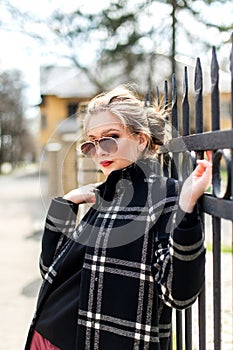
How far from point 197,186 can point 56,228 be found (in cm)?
73

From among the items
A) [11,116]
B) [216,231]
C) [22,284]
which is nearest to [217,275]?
[216,231]

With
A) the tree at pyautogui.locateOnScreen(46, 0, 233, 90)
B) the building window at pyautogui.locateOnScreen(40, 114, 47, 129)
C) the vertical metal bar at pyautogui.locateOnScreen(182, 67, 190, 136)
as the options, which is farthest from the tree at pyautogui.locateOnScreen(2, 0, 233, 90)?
the building window at pyautogui.locateOnScreen(40, 114, 47, 129)

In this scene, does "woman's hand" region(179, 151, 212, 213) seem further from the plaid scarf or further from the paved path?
the paved path

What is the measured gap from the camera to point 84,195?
189cm

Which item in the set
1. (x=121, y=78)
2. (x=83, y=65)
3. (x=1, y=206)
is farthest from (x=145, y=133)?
(x=1, y=206)

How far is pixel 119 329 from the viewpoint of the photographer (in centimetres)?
160

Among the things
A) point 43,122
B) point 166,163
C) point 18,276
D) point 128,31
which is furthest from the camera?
point 43,122

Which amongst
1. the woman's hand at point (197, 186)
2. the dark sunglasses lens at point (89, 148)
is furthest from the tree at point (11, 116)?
the woman's hand at point (197, 186)

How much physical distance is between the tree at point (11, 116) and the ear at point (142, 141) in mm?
42570

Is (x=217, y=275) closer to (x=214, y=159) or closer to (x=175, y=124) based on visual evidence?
(x=214, y=159)

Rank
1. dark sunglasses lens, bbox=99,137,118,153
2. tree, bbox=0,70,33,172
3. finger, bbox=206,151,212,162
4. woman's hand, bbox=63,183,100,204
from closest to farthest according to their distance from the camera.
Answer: finger, bbox=206,151,212,162, dark sunglasses lens, bbox=99,137,118,153, woman's hand, bbox=63,183,100,204, tree, bbox=0,70,33,172

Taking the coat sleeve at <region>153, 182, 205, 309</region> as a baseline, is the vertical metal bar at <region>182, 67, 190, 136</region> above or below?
above

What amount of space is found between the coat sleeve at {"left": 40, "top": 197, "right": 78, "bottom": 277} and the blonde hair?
A: 341 mm

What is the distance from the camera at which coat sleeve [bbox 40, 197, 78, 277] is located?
1896mm
